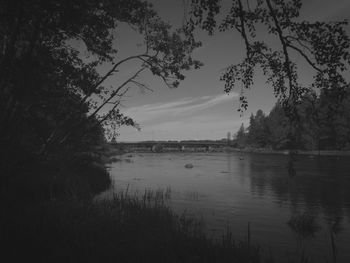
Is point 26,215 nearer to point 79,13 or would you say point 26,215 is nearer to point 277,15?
point 79,13

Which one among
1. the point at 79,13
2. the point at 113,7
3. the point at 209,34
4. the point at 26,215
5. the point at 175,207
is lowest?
the point at 175,207

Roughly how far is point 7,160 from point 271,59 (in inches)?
630

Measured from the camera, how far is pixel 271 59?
7031 mm

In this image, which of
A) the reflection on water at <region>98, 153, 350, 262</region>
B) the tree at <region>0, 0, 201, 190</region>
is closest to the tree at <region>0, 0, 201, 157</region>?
the tree at <region>0, 0, 201, 190</region>

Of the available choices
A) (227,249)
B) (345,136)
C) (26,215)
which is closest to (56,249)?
(26,215)

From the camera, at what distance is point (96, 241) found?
36.0 feet

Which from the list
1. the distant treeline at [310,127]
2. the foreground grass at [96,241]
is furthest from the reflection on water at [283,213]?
the foreground grass at [96,241]

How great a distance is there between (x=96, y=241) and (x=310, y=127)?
828 cm

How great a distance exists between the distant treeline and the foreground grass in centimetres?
498

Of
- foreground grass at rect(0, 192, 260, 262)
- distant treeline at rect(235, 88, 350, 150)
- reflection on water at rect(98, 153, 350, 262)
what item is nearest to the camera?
distant treeline at rect(235, 88, 350, 150)

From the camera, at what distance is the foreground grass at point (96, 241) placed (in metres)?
9.45

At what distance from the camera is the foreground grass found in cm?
945

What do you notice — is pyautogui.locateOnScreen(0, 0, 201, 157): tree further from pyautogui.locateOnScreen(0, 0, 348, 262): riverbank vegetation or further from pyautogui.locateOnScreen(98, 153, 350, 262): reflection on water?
pyautogui.locateOnScreen(98, 153, 350, 262): reflection on water

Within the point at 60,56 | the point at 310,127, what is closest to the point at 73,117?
the point at 60,56
